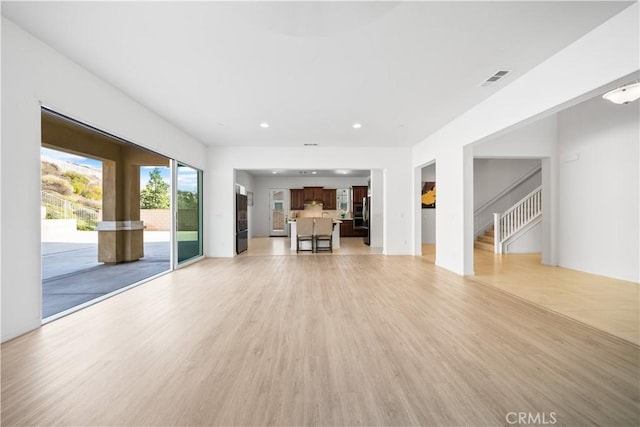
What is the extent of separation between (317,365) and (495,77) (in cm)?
382

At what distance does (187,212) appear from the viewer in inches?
240

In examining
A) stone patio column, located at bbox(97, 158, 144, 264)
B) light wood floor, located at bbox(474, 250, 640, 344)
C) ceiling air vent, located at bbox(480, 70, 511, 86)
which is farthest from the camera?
stone patio column, located at bbox(97, 158, 144, 264)

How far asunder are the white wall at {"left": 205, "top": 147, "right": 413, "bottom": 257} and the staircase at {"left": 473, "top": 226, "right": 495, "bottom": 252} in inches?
89.8

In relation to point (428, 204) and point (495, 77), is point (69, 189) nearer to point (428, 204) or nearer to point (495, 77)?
point (495, 77)

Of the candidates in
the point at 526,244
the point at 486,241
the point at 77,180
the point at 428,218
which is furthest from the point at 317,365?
the point at 77,180

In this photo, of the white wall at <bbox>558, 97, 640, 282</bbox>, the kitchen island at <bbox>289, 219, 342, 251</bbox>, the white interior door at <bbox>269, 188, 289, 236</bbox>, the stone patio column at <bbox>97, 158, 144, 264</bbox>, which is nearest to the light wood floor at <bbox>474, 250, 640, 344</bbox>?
the white wall at <bbox>558, 97, 640, 282</bbox>

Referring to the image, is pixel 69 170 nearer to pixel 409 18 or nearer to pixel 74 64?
pixel 74 64

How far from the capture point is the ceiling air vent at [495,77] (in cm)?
328

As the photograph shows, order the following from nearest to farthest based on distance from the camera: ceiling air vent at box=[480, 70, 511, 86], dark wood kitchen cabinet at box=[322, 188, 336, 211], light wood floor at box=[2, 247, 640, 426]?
light wood floor at box=[2, 247, 640, 426] < ceiling air vent at box=[480, 70, 511, 86] < dark wood kitchen cabinet at box=[322, 188, 336, 211]

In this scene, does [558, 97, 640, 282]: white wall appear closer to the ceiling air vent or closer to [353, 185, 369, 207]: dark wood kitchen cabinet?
the ceiling air vent

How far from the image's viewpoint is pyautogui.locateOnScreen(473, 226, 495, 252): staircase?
7.51 metres

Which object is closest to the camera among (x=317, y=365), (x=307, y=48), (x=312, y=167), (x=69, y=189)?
(x=317, y=365)

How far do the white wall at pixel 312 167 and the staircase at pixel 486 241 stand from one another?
2282mm

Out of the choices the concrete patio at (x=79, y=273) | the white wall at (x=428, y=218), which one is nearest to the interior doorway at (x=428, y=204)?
the white wall at (x=428, y=218)
